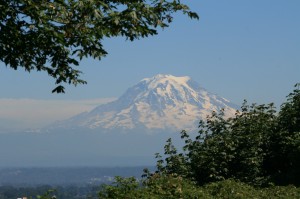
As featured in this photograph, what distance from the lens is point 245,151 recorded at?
1061 inches

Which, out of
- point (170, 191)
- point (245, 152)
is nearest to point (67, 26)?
point (170, 191)

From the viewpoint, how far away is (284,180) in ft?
87.4

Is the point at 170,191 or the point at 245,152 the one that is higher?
the point at 245,152

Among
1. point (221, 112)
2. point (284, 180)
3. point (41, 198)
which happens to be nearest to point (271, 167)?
point (284, 180)

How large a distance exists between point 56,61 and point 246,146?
1587 cm

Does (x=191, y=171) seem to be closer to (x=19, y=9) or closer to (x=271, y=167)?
(x=271, y=167)

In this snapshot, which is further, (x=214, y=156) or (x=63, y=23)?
(x=214, y=156)

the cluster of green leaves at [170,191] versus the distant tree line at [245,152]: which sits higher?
the distant tree line at [245,152]

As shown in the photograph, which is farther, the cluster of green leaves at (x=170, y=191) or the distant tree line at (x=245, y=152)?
the distant tree line at (x=245, y=152)

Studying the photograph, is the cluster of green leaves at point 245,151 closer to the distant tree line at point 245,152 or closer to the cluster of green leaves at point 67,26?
the distant tree line at point 245,152

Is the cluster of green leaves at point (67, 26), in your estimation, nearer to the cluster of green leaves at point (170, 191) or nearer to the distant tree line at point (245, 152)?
the cluster of green leaves at point (170, 191)

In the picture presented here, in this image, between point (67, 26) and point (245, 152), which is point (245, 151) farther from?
point (67, 26)

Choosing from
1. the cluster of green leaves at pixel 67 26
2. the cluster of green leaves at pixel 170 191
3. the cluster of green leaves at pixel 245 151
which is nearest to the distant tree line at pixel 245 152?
the cluster of green leaves at pixel 245 151

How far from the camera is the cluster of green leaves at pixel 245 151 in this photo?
1041 inches
